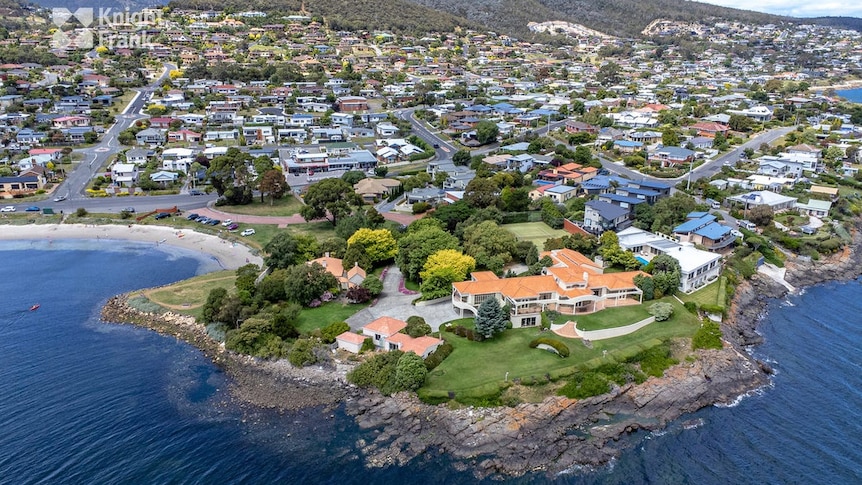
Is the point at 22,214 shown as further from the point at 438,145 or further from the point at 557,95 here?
the point at 557,95

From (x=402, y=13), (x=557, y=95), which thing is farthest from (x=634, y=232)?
(x=402, y=13)

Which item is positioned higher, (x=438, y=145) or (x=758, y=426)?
(x=438, y=145)

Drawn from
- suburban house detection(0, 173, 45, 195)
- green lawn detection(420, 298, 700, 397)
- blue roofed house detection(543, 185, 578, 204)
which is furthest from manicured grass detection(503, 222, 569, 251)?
suburban house detection(0, 173, 45, 195)

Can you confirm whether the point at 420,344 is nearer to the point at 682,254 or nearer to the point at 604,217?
the point at 682,254

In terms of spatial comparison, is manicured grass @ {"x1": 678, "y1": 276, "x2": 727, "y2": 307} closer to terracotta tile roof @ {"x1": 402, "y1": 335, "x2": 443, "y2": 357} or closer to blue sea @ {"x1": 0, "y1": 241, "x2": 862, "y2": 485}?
blue sea @ {"x1": 0, "y1": 241, "x2": 862, "y2": 485}

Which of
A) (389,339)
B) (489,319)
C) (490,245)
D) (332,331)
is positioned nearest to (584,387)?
(489,319)

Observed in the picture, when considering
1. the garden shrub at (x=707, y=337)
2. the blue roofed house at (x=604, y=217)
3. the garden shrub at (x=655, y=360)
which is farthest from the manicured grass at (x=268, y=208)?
the garden shrub at (x=707, y=337)
